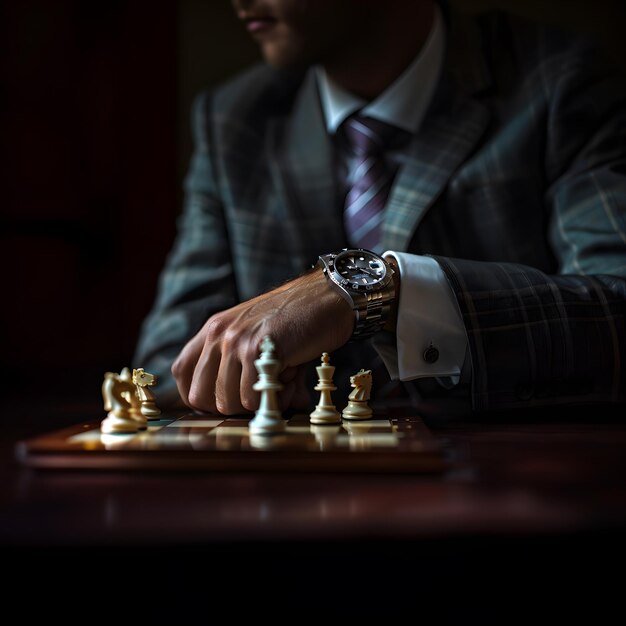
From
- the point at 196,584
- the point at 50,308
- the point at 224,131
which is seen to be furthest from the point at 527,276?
the point at 50,308

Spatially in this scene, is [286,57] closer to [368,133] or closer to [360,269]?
[368,133]

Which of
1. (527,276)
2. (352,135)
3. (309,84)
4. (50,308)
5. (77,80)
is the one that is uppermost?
(77,80)

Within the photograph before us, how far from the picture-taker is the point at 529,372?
3.05 feet

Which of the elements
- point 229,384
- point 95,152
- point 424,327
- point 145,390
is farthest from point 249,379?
point 95,152

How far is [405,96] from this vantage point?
1.46 metres

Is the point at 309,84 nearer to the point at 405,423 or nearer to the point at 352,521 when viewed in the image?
the point at 405,423

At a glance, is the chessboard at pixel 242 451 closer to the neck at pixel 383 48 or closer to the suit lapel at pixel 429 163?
the suit lapel at pixel 429 163

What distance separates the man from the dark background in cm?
44

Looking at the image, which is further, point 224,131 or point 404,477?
point 224,131

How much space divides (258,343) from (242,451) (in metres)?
0.27

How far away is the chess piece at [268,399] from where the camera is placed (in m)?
0.69

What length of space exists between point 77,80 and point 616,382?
1.68 meters

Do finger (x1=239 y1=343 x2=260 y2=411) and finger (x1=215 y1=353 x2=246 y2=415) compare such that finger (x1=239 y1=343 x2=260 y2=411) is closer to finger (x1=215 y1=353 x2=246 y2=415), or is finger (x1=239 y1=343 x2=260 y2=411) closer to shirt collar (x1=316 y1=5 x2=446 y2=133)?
finger (x1=215 y1=353 x2=246 y2=415)

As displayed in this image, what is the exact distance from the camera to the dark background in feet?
6.42
